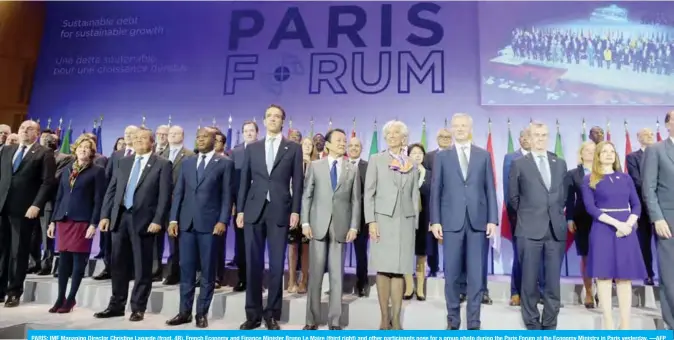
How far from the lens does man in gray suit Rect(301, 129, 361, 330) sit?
3285 mm

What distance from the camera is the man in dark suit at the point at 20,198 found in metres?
4.08

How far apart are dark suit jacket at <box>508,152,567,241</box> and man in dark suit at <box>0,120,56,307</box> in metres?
3.91

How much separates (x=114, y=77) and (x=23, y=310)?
4.11 meters

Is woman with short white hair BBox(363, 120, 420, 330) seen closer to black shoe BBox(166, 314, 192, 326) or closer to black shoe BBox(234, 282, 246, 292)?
black shoe BBox(166, 314, 192, 326)

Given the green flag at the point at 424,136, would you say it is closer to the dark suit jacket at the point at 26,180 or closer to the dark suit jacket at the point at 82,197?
the dark suit jacket at the point at 82,197

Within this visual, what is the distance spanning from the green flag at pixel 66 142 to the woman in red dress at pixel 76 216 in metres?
3.20

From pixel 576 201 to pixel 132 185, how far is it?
3.70 meters

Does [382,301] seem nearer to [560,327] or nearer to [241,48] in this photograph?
[560,327]

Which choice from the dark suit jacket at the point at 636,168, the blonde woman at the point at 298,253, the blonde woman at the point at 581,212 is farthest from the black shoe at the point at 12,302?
the dark suit jacket at the point at 636,168

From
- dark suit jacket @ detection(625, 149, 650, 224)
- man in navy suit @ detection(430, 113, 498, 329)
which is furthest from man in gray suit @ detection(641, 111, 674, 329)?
man in navy suit @ detection(430, 113, 498, 329)

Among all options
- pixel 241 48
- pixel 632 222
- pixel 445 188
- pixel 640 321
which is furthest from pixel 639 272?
pixel 241 48

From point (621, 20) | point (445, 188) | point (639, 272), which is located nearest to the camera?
point (639, 272)

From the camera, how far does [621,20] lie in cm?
617

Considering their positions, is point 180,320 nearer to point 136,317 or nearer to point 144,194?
point 136,317
